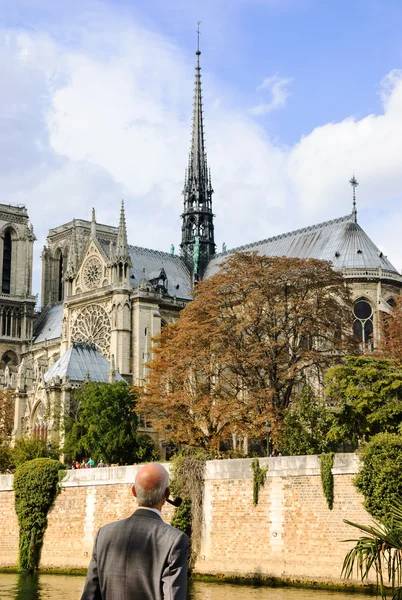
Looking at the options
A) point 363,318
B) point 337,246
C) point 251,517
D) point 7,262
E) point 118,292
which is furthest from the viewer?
point 7,262

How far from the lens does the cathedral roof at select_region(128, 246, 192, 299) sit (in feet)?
249

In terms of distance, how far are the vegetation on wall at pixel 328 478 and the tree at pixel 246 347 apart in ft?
43.8

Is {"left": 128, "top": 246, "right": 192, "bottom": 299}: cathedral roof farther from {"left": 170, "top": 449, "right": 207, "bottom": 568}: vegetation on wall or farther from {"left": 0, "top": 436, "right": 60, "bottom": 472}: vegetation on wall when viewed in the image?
{"left": 170, "top": 449, "right": 207, "bottom": 568}: vegetation on wall

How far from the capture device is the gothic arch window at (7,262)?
3760 inches

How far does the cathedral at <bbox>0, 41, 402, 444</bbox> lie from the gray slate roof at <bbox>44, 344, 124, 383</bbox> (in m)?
0.09

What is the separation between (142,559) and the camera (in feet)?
22.1

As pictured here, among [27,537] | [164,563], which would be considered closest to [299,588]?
[27,537]

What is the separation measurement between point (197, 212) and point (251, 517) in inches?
2072

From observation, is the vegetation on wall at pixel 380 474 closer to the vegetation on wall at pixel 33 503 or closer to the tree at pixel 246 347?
the vegetation on wall at pixel 33 503

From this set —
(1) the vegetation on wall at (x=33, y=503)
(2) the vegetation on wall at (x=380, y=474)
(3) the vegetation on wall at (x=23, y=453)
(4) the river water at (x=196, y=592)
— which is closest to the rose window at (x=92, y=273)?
(3) the vegetation on wall at (x=23, y=453)

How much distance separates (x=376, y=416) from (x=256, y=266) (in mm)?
16477

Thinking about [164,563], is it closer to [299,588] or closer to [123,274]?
[299,588]

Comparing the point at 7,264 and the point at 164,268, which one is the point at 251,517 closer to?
the point at 164,268

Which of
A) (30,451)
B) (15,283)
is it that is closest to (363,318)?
(30,451)
